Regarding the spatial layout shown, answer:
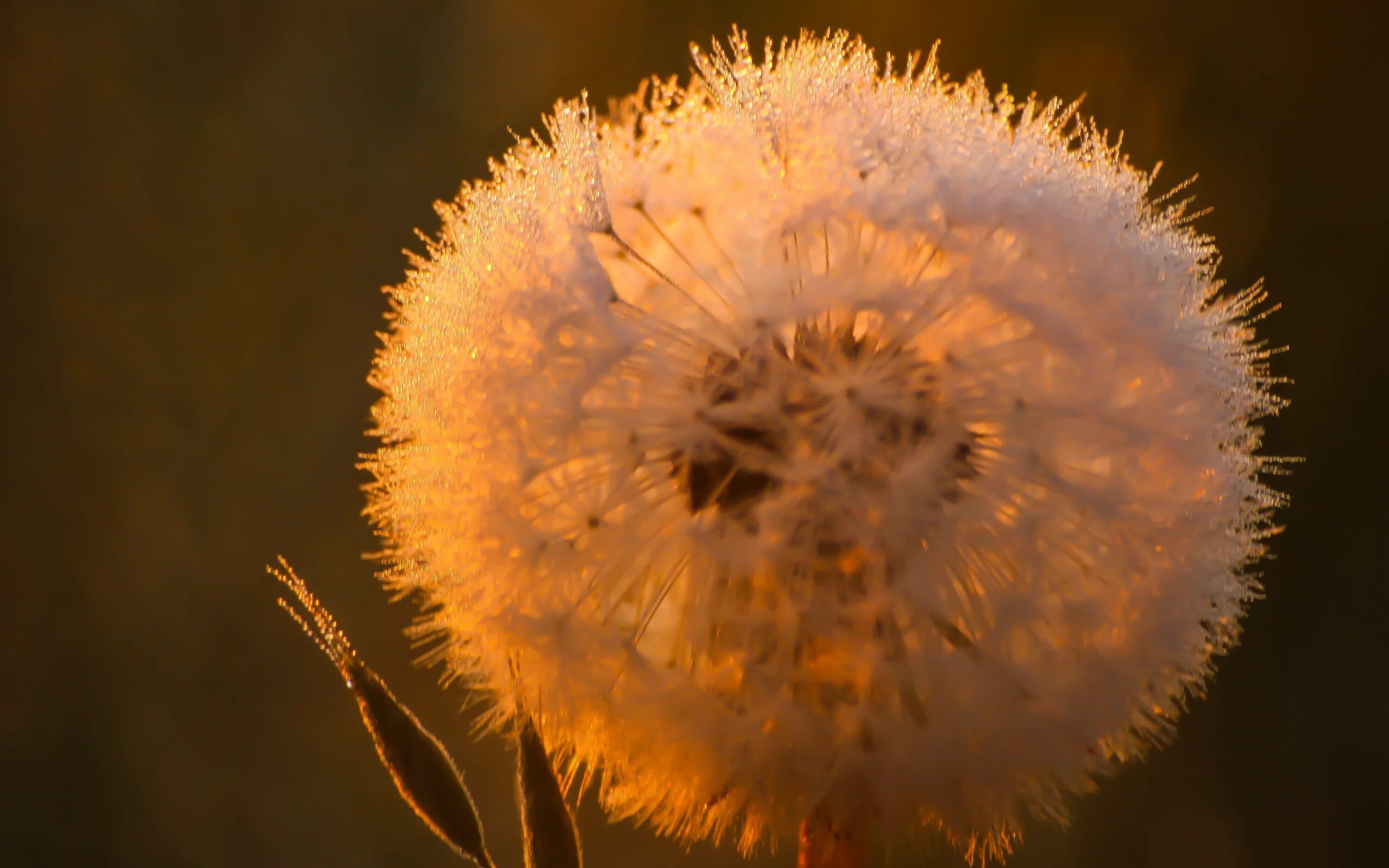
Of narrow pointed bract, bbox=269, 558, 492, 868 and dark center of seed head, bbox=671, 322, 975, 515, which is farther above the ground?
dark center of seed head, bbox=671, 322, 975, 515

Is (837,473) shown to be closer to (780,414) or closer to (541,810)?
(780,414)

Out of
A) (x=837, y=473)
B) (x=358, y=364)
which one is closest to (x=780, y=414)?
(x=837, y=473)

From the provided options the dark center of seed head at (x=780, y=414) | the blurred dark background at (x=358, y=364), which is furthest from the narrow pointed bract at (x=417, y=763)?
the blurred dark background at (x=358, y=364)

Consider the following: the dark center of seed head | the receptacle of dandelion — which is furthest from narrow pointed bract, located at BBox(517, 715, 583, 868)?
the dark center of seed head

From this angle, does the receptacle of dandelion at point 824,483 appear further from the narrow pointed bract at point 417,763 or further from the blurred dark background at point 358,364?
the blurred dark background at point 358,364

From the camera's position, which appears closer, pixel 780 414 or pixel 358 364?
pixel 780 414

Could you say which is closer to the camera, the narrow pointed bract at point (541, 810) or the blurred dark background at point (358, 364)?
the narrow pointed bract at point (541, 810)

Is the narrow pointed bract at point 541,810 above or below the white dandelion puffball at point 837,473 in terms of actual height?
below

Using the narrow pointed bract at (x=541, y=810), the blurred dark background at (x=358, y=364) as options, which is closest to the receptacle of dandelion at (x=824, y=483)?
the narrow pointed bract at (x=541, y=810)

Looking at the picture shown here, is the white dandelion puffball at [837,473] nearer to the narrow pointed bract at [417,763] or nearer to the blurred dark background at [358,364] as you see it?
the narrow pointed bract at [417,763]

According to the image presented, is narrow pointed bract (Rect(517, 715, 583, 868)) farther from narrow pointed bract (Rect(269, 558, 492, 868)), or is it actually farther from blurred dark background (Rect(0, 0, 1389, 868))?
blurred dark background (Rect(0, 0, 1389, 868))
